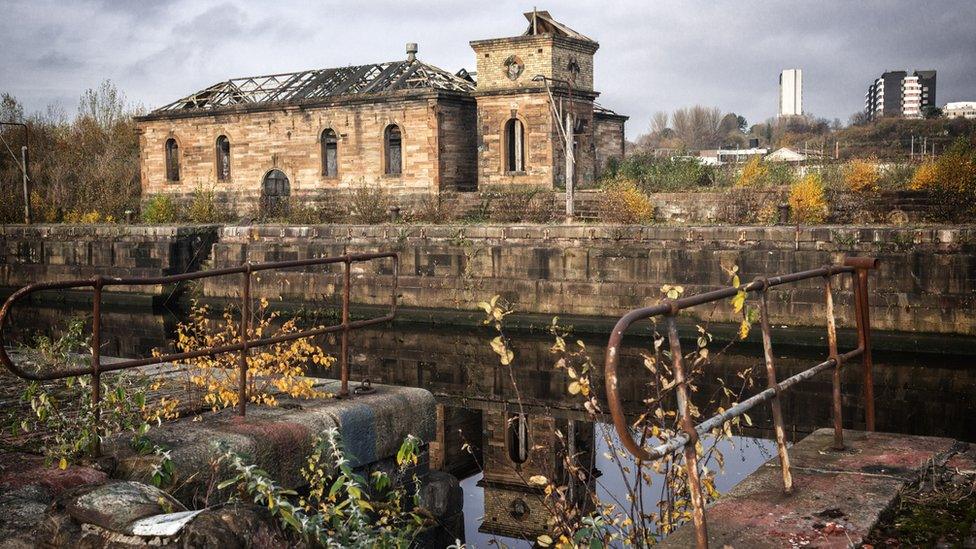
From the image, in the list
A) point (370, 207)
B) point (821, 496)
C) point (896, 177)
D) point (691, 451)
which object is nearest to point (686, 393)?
point (691, 451)

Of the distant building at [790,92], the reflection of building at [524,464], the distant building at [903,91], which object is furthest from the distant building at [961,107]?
the reflection of building at [524,464]

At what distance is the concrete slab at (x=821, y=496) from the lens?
12.9 feet

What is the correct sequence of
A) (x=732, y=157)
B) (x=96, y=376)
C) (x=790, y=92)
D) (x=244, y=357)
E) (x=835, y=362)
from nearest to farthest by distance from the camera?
1. (x=835, y=362)
2. (x=96, y=376)
3. (x=244, y=357)
4. (x=732, y=157)
5. (x=790, y=92)

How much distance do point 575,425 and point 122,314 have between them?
14.3 metres

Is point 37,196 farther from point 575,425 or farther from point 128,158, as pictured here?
point 575,425

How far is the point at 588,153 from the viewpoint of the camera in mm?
29562

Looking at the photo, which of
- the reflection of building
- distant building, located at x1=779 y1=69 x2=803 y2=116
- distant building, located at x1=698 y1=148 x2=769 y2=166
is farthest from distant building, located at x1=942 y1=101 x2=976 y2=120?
the reflection of building

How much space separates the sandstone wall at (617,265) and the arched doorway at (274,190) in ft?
21.9

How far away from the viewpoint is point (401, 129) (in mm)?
28750

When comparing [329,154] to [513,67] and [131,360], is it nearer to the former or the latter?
[513,67]

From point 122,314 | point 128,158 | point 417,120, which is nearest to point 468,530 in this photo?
point 122,314

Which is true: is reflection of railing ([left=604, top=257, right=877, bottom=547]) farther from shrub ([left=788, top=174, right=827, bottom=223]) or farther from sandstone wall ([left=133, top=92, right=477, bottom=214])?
sandstone wall ([left=133, top=92, right=477, bottom=214])

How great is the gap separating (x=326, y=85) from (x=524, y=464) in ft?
75.4

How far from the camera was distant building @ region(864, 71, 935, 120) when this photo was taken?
108m
